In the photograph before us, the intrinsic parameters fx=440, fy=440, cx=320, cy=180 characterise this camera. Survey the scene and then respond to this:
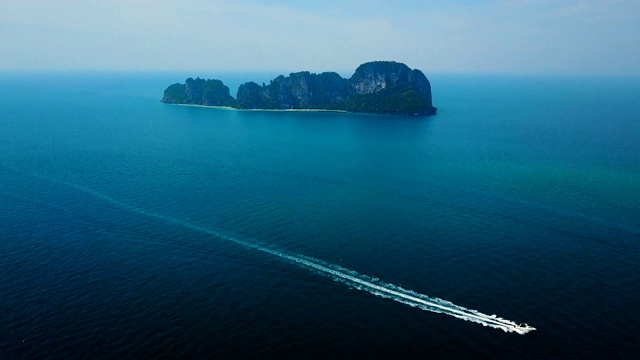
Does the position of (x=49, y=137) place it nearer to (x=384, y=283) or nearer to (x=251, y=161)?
(x=251, y=161)

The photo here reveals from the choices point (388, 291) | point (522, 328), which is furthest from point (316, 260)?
point (522, 328)

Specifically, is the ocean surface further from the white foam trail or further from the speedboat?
the speedboat

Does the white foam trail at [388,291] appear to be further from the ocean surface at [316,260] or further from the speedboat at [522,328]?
the ocean surface at [316,260]

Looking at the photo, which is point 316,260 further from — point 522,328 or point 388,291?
point 522,328

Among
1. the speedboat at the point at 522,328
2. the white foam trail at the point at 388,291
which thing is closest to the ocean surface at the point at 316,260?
the white foam trail at the point at 388,291

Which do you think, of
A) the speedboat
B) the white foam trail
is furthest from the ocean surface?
the speedboat

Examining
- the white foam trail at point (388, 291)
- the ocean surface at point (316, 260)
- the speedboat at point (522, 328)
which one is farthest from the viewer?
the white foam trail at point (388, 291)

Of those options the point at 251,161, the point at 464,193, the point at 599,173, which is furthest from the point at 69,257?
the point at 599,173

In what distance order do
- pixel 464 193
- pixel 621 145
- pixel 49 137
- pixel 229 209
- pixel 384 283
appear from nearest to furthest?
1. pixel 384 283
2. pixel 229 209
3. pixel 464 193
4. pixel 621 145
5. pixel 49 137
